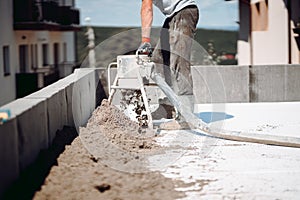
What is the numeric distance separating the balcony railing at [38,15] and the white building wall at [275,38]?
29.9 ft

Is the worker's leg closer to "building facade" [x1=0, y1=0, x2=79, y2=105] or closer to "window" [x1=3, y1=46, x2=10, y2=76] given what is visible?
"building facade" [x1=0, y1=0, x2=79, y2=105]

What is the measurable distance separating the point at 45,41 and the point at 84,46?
16.2 metres

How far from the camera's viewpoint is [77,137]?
7.27 m

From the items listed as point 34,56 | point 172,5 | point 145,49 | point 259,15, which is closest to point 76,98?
point 145,49

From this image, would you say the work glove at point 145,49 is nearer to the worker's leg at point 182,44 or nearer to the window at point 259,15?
the worker's leg at point 182,44

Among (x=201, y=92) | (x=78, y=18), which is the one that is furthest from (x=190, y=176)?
(x=78, y=18)

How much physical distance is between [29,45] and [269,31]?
10897mm

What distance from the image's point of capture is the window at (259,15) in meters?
24.4

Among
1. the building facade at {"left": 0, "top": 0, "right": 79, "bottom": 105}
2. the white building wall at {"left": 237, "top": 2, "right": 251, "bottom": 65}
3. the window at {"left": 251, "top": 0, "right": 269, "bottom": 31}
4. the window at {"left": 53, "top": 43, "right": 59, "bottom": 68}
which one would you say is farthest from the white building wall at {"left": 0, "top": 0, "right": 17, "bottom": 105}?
the white building wall at {"left": 237, "top": 2, "right": 251, "bottom": 65}

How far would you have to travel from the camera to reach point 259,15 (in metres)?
26.0

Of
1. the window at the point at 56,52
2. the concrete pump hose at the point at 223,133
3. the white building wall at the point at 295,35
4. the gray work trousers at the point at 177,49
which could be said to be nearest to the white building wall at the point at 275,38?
the white building wall at the point at 295,35

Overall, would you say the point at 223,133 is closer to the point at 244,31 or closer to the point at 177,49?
the point at 177,49

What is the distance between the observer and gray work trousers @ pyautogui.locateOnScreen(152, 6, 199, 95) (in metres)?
8.62

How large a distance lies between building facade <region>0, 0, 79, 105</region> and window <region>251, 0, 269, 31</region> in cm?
878
